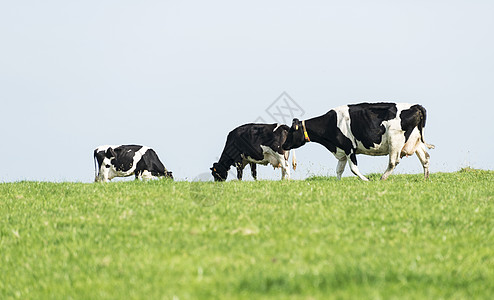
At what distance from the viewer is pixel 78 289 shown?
22.5 feet

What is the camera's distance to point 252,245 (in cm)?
795

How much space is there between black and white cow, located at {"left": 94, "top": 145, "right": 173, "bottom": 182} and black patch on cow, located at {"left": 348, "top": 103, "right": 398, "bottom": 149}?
13.4 metres

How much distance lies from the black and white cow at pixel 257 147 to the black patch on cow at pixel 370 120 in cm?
483

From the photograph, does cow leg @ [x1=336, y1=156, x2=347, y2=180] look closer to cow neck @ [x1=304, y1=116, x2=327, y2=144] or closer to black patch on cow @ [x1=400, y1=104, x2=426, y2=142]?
cow neck @ [x1=304, y1=116, x2=327, y2=144]

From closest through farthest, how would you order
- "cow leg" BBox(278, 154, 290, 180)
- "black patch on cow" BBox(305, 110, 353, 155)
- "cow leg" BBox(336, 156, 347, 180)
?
"black patch on cow" BBox(305, 110, 353, 155)
"cow leg" BBox(336, 156, 347, 180)
"cow leg" BBox(278, 154, 290, 180)

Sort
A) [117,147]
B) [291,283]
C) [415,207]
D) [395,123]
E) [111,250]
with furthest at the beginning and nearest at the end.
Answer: [117,147] → [395,123] → [415,207] → [111,250] → [291,283]

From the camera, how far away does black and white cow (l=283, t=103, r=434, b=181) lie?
731 inches

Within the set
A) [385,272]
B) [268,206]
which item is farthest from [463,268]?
[268,206]

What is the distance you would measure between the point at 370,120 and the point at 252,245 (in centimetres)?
1198

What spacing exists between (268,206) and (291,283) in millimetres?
4800

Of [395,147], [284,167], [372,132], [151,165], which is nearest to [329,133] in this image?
[372,132]

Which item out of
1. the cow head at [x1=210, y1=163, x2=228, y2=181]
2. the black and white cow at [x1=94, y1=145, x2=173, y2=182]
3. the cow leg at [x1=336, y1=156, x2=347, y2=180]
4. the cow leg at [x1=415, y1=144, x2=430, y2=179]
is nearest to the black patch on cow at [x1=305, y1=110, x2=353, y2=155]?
the cow leg at [x1=336, y1=156, x2=347, y2=180]

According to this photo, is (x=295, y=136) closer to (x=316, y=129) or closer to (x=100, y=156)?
(x=316, y=129)

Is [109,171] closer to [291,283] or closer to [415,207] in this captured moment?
[415,207]
